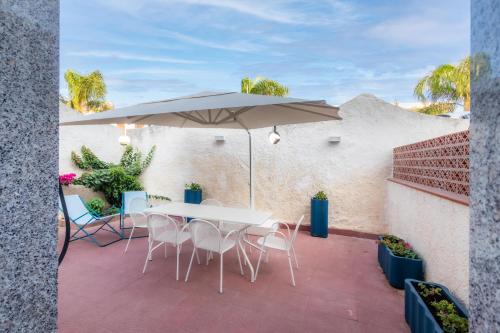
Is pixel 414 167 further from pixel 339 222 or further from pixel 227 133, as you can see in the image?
pixel 227 133

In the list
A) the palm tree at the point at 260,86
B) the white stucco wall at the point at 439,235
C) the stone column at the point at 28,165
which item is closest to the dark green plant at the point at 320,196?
the white stucco wall at the point at 439,235

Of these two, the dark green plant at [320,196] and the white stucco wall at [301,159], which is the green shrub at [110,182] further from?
the dark green plant at [320,196]

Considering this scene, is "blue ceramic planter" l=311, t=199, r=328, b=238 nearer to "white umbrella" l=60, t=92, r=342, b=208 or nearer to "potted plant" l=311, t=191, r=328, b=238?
"potted plant" l=311, t=191, r=328, b=238

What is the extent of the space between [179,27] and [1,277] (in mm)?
10895

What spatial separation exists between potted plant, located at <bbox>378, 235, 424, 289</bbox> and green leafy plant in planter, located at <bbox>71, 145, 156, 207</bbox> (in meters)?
6.71

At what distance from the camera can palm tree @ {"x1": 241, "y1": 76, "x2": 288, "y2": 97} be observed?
1687cm

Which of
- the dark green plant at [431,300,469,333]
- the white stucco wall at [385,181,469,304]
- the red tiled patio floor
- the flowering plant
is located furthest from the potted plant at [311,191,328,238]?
the flowering plant

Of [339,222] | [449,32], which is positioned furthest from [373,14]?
[339,222]

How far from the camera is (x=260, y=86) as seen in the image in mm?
16891

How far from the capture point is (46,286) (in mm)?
950

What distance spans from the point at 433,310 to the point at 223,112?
3705 mm

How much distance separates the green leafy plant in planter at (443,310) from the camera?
2016mm

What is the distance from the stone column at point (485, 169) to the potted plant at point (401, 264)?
2991 millimetres

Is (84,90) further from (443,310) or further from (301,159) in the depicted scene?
(443,310)
